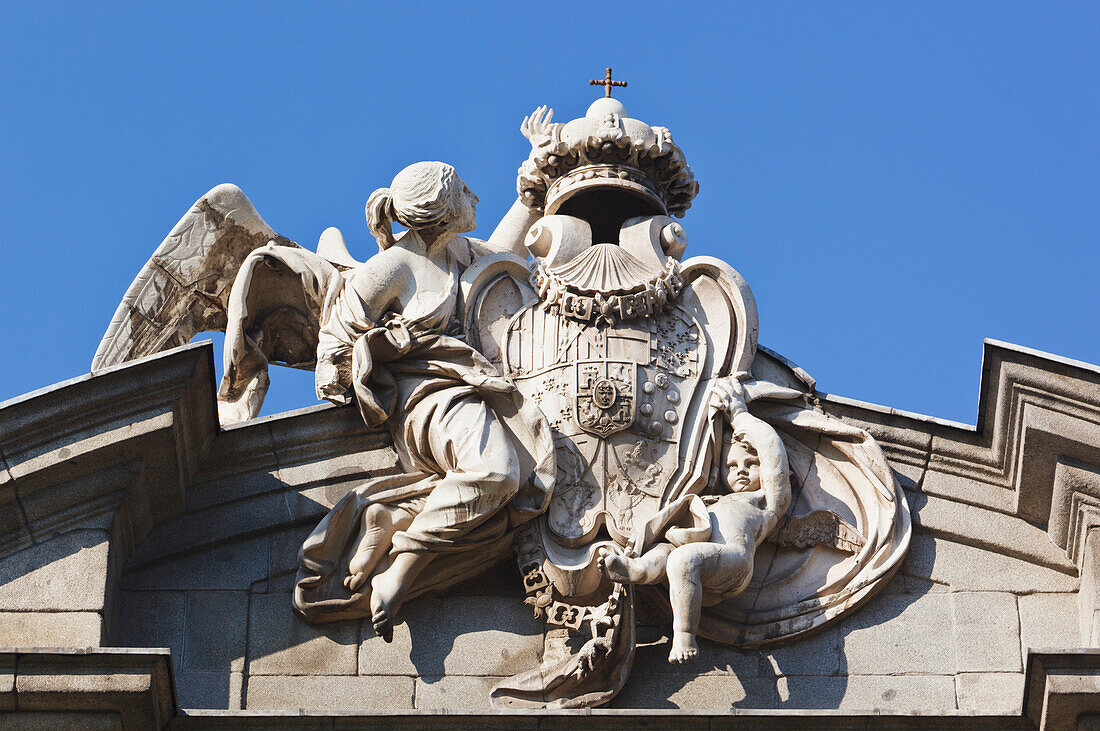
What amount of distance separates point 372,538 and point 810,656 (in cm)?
222

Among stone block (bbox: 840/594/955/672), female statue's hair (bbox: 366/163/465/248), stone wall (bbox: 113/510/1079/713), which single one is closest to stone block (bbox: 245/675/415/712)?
stone wall (bbox: 113/510/1079/713)

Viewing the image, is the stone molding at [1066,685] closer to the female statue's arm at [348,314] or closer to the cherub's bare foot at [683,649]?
the cherub's bare foot at [683,649]

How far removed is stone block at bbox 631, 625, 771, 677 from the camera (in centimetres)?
1031

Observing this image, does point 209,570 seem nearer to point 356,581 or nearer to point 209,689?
point 209,689

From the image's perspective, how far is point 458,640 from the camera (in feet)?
33.8

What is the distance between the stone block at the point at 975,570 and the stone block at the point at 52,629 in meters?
3.99

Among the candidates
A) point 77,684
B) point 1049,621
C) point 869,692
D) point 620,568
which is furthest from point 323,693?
point 1049,621

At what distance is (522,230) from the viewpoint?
39.7 ft

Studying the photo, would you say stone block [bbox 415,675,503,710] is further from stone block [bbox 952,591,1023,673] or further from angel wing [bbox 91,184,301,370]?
angel wing [bbox 91,184,301,370]

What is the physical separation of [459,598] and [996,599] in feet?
8.78

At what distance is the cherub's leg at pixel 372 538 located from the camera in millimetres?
10258

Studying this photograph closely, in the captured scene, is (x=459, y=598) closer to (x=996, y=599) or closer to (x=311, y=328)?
(x=311, y=328)

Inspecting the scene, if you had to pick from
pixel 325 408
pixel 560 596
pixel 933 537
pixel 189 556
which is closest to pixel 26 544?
pixel 189 556

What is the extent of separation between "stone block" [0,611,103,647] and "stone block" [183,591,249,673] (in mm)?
520
